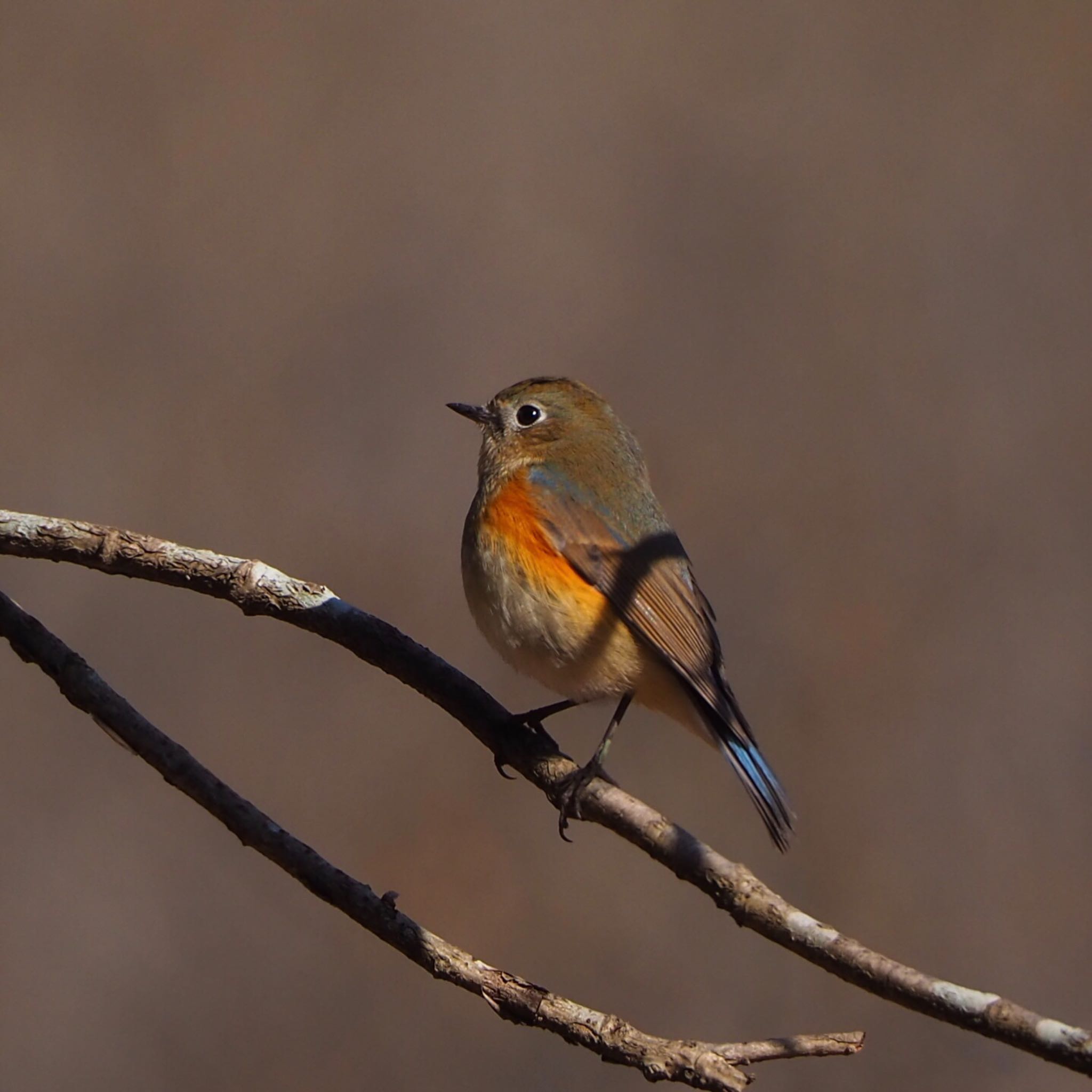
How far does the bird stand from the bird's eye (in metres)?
0.22

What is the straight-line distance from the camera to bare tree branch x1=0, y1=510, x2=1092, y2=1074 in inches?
82.0

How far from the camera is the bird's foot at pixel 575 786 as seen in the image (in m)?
2.74

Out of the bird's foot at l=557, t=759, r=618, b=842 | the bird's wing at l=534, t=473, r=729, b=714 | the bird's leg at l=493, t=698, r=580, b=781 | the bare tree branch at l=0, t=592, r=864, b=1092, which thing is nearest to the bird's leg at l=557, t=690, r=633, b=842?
the bird's foot at l=557, t=759, r=618, b=842

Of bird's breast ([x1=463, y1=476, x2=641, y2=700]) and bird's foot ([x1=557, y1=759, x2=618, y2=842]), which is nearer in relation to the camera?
bird's foot ([x1=557, y1=759, x2=618, y2=842])

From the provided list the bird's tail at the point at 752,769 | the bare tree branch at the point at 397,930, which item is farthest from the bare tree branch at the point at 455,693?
the bird's tail at the point at 752,769

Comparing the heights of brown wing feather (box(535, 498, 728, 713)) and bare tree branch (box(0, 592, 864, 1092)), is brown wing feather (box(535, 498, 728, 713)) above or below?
above

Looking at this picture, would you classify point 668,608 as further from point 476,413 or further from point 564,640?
point 476,413

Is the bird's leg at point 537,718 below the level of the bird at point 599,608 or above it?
below

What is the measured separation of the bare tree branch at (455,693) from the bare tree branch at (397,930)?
137 mm

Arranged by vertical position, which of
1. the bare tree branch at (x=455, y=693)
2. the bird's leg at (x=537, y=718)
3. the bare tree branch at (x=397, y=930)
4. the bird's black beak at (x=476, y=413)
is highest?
the bird's black beak at (x=476, y=413)

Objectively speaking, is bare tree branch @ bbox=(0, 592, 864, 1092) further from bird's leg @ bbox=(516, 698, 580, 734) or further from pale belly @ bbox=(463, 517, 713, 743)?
pale belly @ bbox=(463, 517, 713, 743)

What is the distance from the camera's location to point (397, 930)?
2.35 m

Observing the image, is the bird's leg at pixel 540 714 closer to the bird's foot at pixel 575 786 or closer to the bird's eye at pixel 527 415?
the bird's foot at pixel 575 786

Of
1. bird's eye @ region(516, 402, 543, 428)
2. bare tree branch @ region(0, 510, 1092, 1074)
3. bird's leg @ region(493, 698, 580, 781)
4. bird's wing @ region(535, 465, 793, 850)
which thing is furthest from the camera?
bird's eye @ region(516, 402, 543, 428)
